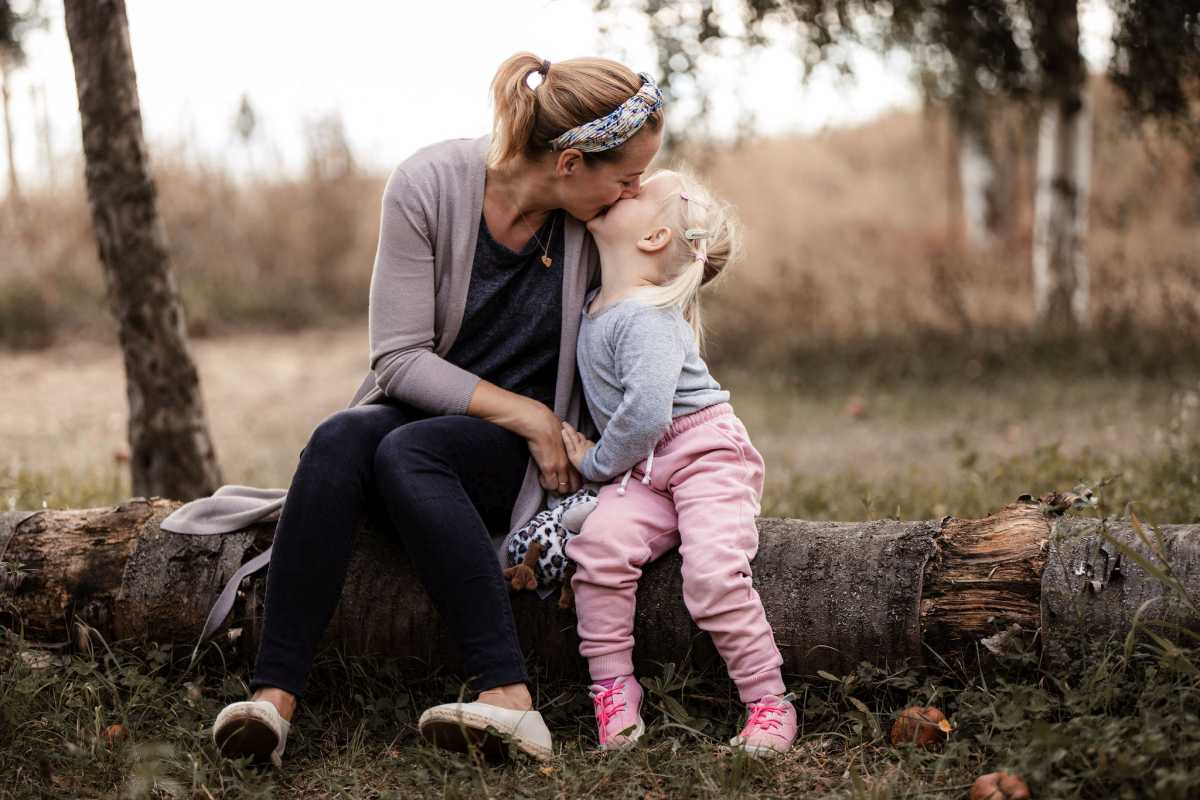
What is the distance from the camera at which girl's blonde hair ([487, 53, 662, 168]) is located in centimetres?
279

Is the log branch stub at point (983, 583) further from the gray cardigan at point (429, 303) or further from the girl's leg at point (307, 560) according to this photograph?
the girl's leg at point (307, 560)

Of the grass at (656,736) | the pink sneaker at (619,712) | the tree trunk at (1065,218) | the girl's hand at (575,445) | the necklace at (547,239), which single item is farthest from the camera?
the tree trunk at (1065,218)

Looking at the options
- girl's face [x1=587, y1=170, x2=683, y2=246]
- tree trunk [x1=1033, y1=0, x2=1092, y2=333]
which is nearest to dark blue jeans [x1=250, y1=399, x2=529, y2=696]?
girl's face [x1=587, y1=170, x2=683, y2=246]

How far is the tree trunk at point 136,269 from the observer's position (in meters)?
3.89

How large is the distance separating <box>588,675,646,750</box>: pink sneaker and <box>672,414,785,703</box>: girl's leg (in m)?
0.22

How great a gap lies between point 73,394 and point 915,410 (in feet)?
19.9

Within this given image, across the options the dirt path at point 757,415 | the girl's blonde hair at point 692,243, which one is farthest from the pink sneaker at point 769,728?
the dirt path at point 757,415

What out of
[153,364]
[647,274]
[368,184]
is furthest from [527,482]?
[368,184]

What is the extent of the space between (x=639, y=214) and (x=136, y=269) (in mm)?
2063

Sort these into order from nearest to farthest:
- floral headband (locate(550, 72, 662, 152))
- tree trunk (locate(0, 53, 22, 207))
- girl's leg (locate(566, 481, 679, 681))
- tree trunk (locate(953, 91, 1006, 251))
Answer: girl's leg (locate(566, 481, 679, 681)) → floral headband (locate(550, 72, 662, 152)) → tree trunk (locate(0, 53, 22, 207)) → tree trunk (locate(953, 91, 1006, 251))

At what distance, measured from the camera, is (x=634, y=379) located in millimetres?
2715

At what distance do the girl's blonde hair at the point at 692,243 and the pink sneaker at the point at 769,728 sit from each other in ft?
3.08

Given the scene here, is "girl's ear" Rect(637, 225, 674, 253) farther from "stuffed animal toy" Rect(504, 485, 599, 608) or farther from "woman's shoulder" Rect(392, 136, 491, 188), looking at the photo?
"stuffed animal toy" Rect(504, 485, 599, 608)

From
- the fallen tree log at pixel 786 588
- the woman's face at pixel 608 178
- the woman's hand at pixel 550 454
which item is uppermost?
the woman's face at pixel 608 178
